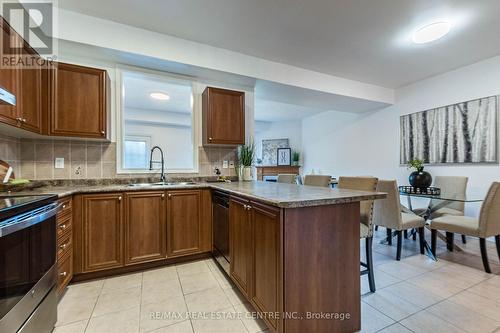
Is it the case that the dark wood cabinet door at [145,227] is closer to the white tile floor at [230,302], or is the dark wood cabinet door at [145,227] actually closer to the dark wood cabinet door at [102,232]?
the dark wood cabinet door at [102,232]

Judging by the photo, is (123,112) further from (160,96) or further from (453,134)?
(453,134)

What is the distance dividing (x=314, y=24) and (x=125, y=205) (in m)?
2.83

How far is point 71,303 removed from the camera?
1.79 meters

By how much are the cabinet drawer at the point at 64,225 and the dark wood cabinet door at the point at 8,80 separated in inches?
33.7

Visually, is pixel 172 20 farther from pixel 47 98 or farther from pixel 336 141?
pixel 336 141

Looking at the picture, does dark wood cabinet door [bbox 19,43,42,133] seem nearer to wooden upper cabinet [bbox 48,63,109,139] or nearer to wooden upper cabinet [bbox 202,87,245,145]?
wooden upper cabinet [bbox 48,63,109,139]

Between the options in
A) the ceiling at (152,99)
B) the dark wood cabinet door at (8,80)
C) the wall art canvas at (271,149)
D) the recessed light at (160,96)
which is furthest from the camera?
the wall art canvas at (271,149)

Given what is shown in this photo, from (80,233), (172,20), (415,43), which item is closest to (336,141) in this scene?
(415,43)

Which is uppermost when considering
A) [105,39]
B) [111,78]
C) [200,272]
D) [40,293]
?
[105,39]

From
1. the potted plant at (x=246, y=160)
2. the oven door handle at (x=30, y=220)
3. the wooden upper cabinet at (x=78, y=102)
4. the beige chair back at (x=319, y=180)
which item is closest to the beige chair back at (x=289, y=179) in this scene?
the beige chair back at (x=319, y=180)

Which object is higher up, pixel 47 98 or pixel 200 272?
pixel 47 98

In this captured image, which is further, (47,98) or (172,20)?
(172,20)

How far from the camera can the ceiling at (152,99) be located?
171 inches

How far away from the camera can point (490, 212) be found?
220cm
